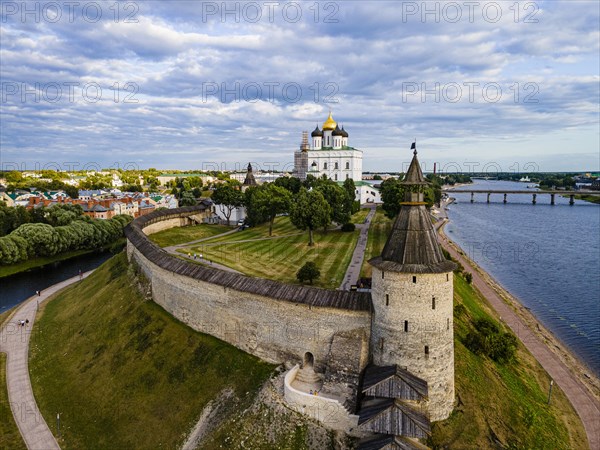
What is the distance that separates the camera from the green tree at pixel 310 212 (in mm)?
45156

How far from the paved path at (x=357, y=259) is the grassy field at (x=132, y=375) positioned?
11062 millimetres

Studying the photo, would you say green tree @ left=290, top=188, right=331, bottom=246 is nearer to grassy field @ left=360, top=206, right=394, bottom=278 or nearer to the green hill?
grassy field @ left=360, top=206, right=394, bottom=278

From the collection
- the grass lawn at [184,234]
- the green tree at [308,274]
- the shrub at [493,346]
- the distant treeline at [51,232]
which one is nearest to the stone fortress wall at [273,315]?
the green tree at [308,274]

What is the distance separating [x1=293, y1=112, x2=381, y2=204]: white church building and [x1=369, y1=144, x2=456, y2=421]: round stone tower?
224ft

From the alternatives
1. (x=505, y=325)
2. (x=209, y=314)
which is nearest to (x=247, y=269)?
(x=209, y=314)

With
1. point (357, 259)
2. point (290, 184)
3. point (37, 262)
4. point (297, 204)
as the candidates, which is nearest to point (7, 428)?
point (357, 259)

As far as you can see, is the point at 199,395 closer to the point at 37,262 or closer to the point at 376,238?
the point at 376,238

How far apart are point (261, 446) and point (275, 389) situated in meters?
2.62

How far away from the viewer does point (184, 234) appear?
175 ft

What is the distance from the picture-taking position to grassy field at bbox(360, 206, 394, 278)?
36.4 meters

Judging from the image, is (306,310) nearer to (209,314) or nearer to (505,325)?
(209,314)

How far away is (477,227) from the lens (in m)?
84.1

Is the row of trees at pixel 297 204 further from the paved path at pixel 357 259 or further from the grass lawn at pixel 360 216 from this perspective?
the grass lawn at pixel 360 216

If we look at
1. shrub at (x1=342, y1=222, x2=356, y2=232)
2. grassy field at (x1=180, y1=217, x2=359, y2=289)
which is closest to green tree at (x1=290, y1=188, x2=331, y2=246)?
grassy field at (x1=180, y1=217, x2=359, y2=289)
